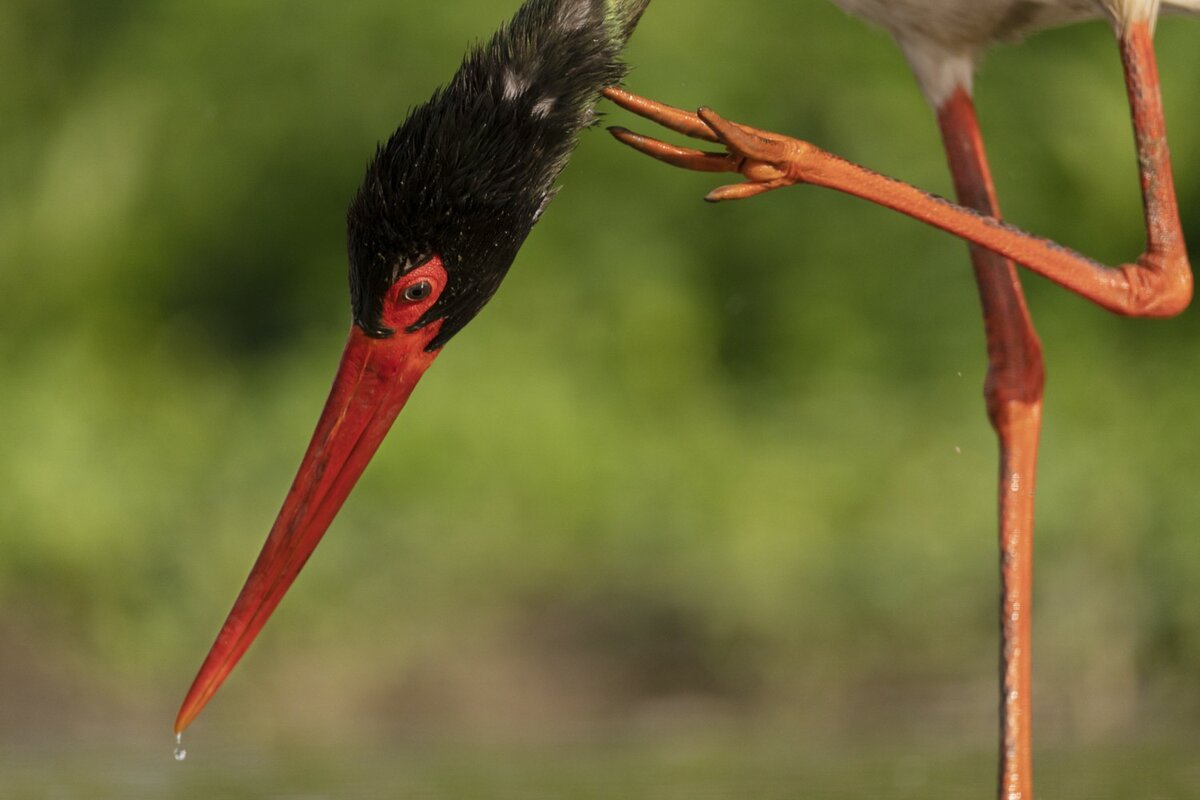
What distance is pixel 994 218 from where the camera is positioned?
11.6 ft

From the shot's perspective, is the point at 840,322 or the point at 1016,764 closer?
the point at 1016,764

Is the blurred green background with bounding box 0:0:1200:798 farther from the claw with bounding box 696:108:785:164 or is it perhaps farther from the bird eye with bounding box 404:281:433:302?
the claw with bounding box 696:108:785:164

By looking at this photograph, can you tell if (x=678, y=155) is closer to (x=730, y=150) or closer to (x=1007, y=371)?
(x=730, y=150)

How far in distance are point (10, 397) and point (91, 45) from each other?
996 mm

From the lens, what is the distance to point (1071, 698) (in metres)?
4.85

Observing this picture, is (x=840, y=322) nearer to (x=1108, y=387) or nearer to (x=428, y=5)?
(x=1108, y=387)

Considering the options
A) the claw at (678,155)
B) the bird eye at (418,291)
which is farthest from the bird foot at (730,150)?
the bird eye at (418,291)

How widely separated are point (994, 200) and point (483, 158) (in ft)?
3.35

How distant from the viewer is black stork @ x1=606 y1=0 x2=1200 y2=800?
3.37 metres

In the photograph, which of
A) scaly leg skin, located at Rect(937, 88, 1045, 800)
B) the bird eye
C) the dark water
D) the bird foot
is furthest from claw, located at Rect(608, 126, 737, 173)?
the dark water

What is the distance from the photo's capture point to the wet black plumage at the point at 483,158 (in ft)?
11.2

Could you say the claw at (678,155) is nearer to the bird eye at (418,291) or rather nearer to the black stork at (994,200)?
the black stork at (994,200)

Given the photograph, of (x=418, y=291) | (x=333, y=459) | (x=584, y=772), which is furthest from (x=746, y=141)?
(x=584, y=772)

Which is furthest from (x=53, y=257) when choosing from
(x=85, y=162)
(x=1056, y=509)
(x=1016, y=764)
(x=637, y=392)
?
(x=1016, y=764)
